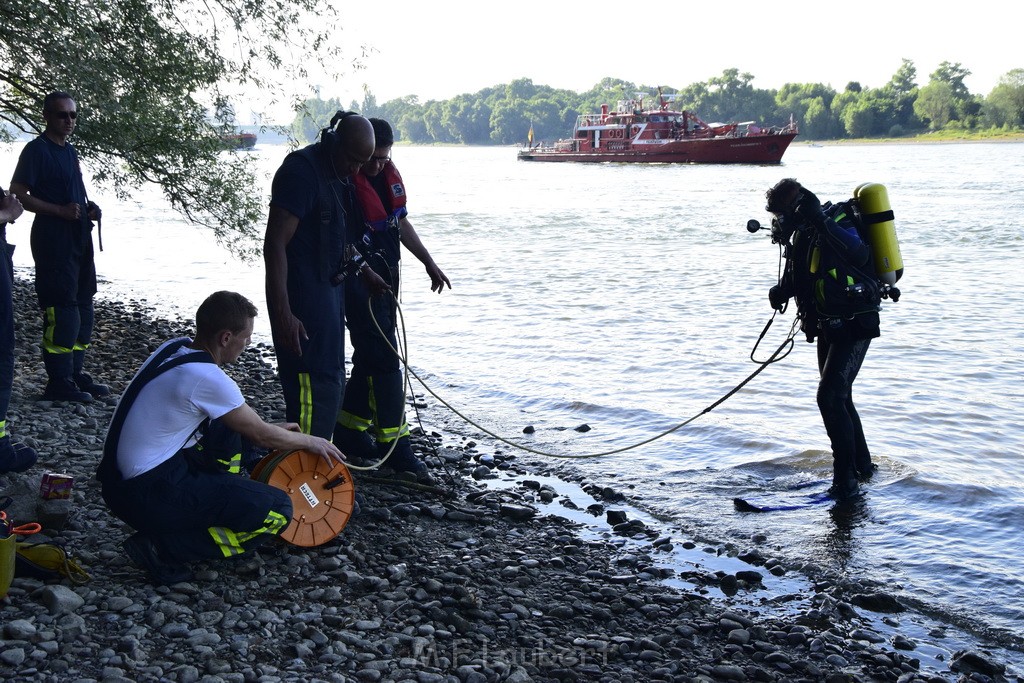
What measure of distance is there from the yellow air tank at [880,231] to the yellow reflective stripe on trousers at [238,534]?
151 inches

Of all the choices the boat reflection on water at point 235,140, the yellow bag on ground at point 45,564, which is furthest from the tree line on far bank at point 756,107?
the yellow bag on ground at point 45,564

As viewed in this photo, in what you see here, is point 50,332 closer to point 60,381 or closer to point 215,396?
point 60,381

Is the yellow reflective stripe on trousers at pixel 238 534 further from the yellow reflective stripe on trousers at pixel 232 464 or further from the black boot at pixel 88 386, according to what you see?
the black boot at pixel 88 386

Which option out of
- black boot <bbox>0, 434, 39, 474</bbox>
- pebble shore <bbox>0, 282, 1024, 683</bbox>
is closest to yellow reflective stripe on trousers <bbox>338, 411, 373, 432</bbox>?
pebble shore <bbox>0, 282, 1024, 683</bbox>

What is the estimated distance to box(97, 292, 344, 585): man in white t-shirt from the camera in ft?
13.4

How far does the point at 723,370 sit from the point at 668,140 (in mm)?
59286

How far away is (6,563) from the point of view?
3877mm

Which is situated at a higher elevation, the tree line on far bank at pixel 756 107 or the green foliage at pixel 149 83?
the tree line on far bank at pixel 756 107

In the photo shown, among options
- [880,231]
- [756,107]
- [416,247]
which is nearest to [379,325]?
[416,247]

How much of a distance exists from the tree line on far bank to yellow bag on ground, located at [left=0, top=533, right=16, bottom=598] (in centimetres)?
7294

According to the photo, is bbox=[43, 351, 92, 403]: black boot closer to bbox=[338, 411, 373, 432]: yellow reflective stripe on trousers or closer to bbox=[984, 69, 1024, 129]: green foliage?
bbox=[338, 411, 373, 432]: yellow reflective stripe on trousers

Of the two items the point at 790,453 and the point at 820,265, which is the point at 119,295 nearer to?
the point at 790,453

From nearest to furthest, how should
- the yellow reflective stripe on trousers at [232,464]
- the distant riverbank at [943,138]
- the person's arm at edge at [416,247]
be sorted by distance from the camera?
the yellow reflective stripe on trousers at [232,464]
the person's arm at edge at [416,247]
the distant riverbank at [943,138]

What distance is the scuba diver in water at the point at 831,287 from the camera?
5969 millimetres
